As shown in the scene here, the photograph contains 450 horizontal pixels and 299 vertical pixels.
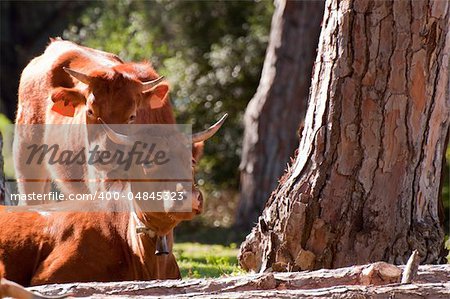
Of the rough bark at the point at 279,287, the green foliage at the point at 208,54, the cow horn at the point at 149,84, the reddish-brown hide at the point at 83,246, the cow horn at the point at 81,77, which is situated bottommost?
the rough bark at the point at 279,287

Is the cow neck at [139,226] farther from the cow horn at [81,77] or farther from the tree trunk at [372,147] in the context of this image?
the cow horn at [81,77]

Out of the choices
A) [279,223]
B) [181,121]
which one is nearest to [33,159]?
[279,223]

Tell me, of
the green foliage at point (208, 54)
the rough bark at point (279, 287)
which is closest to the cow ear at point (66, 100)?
the rough bark at point (279, 287)

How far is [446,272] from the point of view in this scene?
6012mm

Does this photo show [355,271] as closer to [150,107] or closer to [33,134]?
[150,107]

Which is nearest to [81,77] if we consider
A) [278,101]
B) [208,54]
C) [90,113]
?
[90,113]

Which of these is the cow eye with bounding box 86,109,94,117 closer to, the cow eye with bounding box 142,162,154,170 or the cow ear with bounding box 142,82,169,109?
the cow ear with bounding box 142,82,169,109

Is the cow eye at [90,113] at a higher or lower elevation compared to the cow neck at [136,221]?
higher

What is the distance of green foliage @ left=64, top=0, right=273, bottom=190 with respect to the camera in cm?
1920

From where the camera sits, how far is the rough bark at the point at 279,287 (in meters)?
5.33

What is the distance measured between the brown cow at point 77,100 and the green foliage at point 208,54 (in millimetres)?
8300

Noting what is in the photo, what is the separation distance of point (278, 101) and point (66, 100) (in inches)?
266

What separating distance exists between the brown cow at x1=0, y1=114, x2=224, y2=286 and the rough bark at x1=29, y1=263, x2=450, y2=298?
1178 millimetres

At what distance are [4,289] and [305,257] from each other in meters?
2.94
